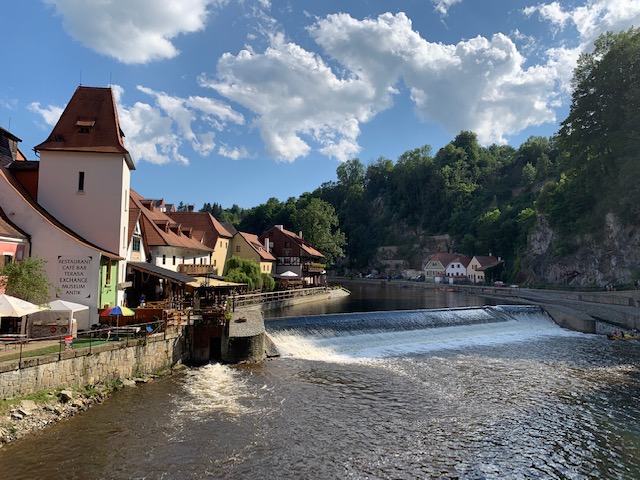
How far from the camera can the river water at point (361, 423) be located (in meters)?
11.4

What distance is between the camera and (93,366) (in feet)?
52.2

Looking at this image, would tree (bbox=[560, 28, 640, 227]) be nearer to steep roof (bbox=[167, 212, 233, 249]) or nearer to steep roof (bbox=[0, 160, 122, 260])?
steep roof (bbox=[167, 212, 233, 249])

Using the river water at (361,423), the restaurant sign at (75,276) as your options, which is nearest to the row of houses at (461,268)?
the river water at (361,423)

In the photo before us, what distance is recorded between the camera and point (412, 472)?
11.3 meters

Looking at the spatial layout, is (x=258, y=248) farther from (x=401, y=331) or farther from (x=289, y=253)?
(x=401, y=331)

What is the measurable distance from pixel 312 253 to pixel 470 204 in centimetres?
6000

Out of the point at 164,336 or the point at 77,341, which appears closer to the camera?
the point at 77,341

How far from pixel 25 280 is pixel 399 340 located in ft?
68.5

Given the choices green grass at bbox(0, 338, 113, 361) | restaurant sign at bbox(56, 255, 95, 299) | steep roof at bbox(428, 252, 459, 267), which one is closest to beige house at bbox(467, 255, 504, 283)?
steep roof at bbox(428, 252, 459, 267)

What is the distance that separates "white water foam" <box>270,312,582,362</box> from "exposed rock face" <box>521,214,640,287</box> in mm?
18615

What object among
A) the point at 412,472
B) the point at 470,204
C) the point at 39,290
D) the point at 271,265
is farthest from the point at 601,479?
the point at 470,204

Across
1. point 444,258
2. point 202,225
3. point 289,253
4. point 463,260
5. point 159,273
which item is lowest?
point 159,273

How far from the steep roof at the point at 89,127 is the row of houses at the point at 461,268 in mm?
75838

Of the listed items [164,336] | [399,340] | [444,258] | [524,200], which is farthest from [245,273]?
[524,200]
